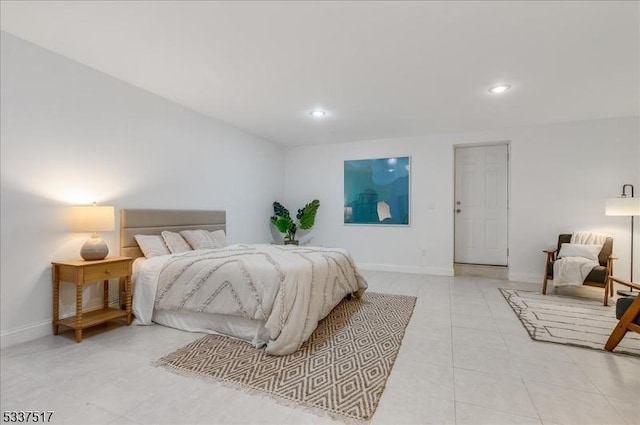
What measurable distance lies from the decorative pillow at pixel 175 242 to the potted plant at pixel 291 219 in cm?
236

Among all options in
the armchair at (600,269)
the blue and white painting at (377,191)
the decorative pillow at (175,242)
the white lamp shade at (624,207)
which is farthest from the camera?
the blue and white painting at (377,191)

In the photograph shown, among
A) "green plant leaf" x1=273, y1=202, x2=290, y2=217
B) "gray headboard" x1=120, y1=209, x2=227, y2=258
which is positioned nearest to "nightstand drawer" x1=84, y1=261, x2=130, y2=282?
"gray headboard" x1=120, y1=209, x2=227, y2=258

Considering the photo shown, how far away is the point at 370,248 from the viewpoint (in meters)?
5.67

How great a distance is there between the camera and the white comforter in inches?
90.4

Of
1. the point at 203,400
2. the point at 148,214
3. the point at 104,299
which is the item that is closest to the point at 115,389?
the point at 203,400

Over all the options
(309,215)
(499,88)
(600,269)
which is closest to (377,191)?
(309,215)

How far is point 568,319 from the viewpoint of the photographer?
119 inches

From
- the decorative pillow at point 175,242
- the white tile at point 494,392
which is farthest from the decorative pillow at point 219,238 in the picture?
the white tile at point 494,392

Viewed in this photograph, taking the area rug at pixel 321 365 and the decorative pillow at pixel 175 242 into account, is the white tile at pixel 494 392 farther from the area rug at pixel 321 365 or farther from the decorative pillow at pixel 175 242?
the decorative pillow at pixel 175 242

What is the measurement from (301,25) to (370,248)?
4.21 metres

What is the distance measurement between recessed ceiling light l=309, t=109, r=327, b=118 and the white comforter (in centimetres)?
206

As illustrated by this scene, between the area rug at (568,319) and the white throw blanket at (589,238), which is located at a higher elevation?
the white throw blanket at (589,238)

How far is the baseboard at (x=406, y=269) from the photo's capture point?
202 inches

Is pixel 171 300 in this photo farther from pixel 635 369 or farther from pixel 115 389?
pixel 635 369
